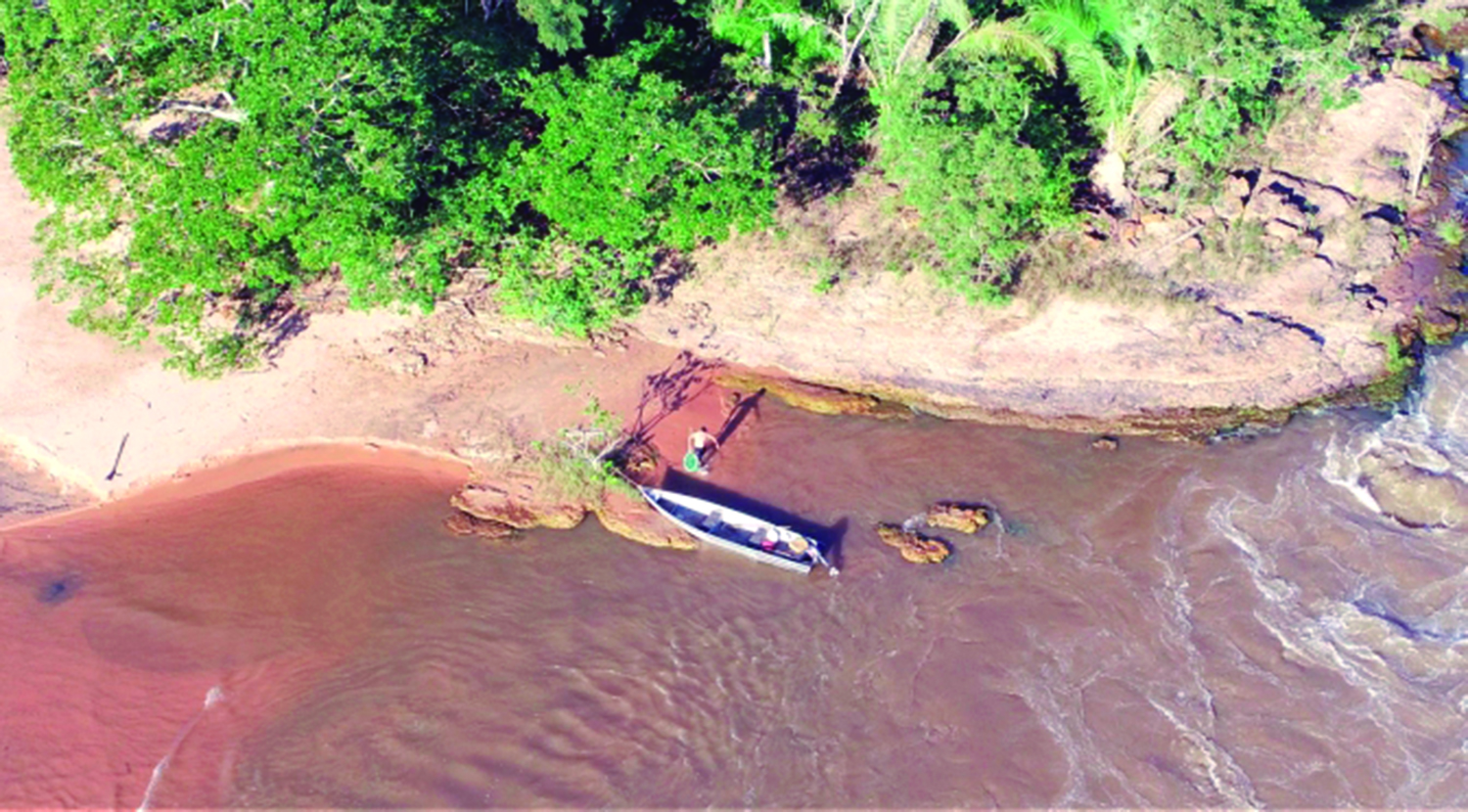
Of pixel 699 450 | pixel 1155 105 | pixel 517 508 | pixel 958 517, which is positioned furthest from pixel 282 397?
pixel 1155 105

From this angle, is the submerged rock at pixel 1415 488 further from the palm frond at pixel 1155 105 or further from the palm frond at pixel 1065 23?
the palm frond at pixel 1065 23

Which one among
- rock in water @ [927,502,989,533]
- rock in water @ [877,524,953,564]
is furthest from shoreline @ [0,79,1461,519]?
rock in water @ [877,524,953,564]

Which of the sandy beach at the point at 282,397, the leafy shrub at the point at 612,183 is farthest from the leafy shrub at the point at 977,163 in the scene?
the sandy beach at the point at 282,397

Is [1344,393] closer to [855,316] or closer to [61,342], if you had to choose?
[855,316]

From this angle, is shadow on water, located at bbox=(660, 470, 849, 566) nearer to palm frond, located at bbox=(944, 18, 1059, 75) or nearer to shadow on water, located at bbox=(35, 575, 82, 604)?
palm frond, located at bbox=(944, 18, 1059, 75)

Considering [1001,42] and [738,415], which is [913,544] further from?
[1001,42]

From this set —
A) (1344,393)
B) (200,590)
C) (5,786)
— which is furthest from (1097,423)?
(5,786)

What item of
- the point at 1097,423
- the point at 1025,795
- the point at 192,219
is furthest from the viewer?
the point at 1097,423
